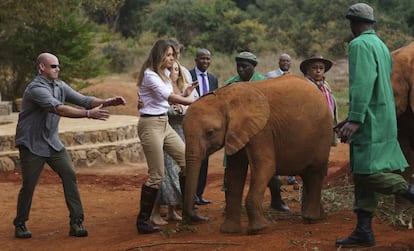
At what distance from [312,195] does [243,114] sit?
1.19 meters

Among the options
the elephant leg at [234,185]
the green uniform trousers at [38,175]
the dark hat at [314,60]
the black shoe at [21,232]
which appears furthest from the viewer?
the dark hat at [314,60]

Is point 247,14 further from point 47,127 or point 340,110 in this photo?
point 47,127

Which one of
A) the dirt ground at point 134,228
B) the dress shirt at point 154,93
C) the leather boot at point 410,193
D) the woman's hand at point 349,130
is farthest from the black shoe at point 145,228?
the leather boot at point 410,193

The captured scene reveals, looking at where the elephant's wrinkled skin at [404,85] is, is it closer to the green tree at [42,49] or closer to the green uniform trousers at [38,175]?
the green uniform trousers at [38,175]

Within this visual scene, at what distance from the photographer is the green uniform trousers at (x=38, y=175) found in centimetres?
812

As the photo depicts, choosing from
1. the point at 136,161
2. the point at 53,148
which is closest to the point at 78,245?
the point at 53,148

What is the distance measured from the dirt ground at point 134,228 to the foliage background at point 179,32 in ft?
24.7

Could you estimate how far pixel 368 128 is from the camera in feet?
20.5

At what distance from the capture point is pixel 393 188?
6133 millimetres

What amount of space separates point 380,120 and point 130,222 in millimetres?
3715

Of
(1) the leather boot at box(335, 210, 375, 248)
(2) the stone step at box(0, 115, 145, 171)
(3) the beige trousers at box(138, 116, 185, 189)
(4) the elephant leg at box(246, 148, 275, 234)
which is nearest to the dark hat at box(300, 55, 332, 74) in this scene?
(3) the beige trousers at box(138, 116, 185, 189)

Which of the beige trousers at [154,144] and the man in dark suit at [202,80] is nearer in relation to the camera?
the beige trousers at [154,144]

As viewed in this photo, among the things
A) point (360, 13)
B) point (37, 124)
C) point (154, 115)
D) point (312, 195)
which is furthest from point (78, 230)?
point (360, 13)

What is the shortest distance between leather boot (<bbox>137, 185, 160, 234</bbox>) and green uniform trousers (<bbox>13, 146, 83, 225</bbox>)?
2.49 ft
